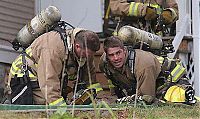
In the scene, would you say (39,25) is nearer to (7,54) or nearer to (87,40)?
(87,40)

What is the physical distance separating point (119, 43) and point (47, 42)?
0.86 m

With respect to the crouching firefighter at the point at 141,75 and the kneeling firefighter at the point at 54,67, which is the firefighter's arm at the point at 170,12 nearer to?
the crouching firefighter at the point at 141,75

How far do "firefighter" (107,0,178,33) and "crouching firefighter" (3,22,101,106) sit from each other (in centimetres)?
165

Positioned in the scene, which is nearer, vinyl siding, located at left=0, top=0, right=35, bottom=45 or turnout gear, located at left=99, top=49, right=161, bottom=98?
turnout gear, located at left=99, top=49, right=161, bottom=98

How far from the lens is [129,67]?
23.0ft

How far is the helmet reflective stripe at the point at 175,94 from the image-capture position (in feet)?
22.6

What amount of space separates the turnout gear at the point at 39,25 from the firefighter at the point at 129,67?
2.65ft

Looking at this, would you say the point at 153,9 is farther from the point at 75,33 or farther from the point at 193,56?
the point at 75,33

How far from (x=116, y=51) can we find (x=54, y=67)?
846 mm

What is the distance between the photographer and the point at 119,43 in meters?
6.90

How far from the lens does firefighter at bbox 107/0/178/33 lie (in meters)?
8.41

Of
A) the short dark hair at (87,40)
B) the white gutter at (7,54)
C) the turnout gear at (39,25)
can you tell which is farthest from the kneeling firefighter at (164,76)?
the white gutter at (7,54)

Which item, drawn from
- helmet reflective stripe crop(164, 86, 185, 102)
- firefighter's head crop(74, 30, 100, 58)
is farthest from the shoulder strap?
helmet reflective stripe crop(164, 86, 185, 102)

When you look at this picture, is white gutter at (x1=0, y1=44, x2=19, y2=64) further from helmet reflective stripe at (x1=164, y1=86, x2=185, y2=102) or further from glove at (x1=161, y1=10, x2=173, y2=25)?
helmet reflective stripe at (x1=164, y1=86, x2=185, y2=102)
